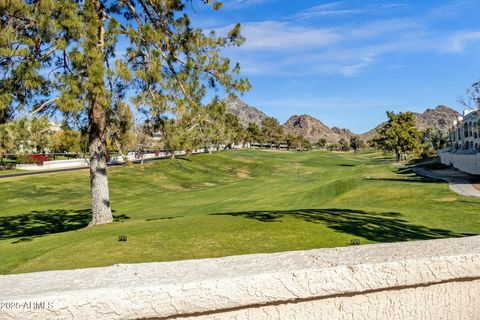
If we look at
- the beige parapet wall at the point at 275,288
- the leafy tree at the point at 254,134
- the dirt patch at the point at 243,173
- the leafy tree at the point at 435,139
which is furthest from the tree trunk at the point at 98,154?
the leafy tree at the point at 254,134

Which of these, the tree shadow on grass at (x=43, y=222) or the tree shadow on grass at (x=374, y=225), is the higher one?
the tree shadow on grass at (x=374, y=225)

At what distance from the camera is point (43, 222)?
26.8 m

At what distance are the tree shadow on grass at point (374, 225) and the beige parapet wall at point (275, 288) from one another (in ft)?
30.7

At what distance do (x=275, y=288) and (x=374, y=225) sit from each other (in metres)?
13.5

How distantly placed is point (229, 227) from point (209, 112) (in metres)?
5.52

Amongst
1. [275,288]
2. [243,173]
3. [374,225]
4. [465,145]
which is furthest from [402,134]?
[275,288]

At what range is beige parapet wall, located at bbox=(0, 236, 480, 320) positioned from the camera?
2600 mm

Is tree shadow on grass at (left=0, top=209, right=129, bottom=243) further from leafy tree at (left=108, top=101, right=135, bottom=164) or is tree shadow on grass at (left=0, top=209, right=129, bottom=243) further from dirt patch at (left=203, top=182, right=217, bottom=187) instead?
dirt patch at (left=203, top=182, right=217, bottom=187)

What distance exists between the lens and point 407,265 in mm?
3125

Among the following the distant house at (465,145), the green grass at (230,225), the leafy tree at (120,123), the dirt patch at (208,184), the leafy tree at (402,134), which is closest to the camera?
the green grass at (230,225)

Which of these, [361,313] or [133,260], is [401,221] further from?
[361,313]

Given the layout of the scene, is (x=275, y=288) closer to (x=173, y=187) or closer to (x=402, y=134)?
(x=173, y=187)

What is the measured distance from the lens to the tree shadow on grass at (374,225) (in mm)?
13102

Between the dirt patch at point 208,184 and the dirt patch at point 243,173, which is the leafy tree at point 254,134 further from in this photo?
the dirt patch at point 208,184
